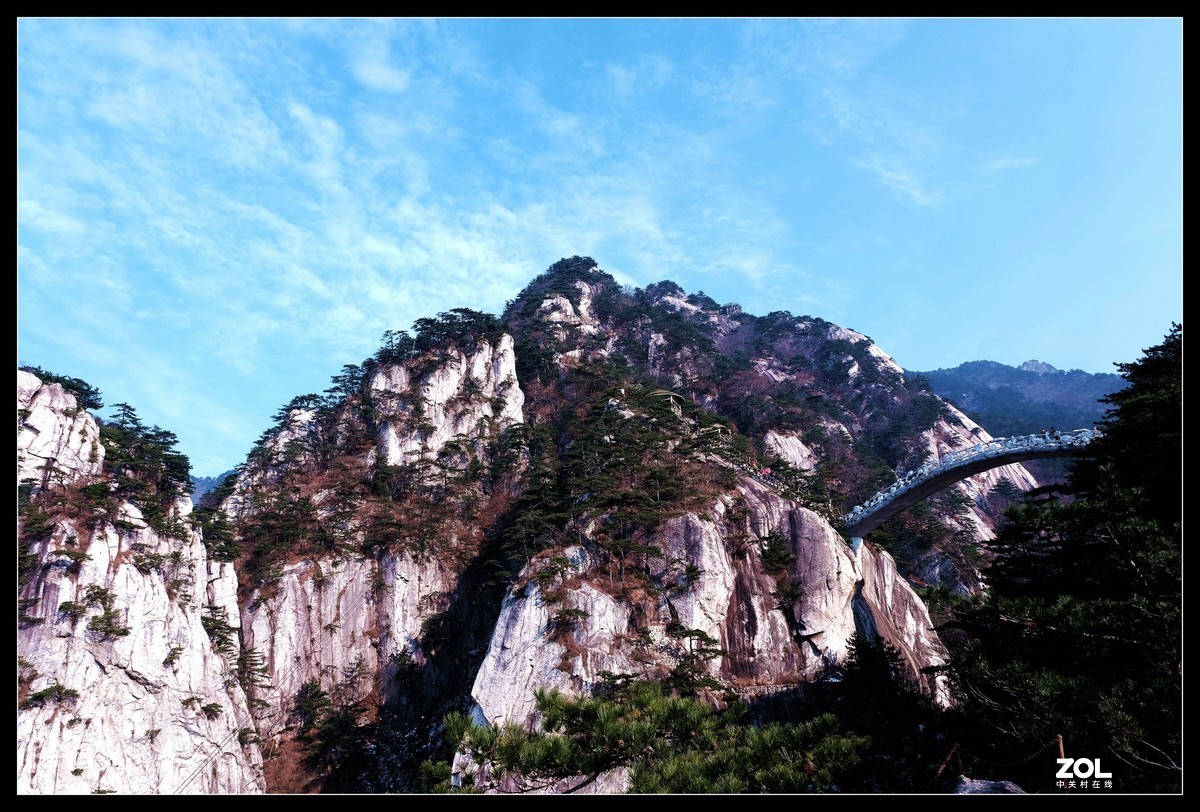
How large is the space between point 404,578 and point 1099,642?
33134 millimetres

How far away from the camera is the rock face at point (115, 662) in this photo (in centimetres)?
2098

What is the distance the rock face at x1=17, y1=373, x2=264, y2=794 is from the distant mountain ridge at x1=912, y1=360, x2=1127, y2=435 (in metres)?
90.5

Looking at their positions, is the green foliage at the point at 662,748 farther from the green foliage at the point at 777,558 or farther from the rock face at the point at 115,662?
the rock face at the point at 115,662

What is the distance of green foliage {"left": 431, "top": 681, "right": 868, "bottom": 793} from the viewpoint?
6496 millimetres

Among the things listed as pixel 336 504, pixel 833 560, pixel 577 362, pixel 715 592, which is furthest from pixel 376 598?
pixel 577 362

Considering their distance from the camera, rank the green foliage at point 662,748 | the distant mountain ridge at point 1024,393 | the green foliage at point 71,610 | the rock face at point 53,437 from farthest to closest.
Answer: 1. the distant mountain ridge at point 1024,393
2. the rock face at point 53,437
3. the green foliage at point 71,610
4. the green foliage at point 662,748

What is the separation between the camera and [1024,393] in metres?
134

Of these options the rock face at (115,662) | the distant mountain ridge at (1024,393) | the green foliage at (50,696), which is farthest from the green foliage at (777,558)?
the distant mountain ridge at (1024,393)

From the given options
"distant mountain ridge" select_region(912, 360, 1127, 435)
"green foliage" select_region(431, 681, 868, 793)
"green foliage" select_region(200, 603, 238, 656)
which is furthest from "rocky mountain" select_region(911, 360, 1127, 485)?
"green foliage" select_region(200, 603, 238, 656)

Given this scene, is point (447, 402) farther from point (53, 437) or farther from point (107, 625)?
point (107, 625)

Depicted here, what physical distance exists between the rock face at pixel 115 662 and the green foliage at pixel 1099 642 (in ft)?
96.2

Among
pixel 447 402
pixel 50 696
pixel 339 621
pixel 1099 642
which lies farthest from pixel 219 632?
pixel 1099 642

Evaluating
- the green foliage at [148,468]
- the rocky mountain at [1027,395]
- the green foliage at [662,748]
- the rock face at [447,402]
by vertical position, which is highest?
the rocky mountain at [1027,395]
